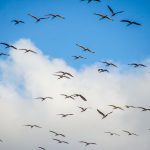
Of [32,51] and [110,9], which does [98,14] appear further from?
[32,51]

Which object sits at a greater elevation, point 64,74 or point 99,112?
point 64,74

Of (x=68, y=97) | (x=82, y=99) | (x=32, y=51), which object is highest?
(x=32, y=51)

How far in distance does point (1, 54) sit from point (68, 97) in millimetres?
10168

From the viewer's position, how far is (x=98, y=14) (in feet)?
147

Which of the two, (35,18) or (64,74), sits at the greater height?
(35,18)

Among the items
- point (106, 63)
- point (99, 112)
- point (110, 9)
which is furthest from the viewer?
point (106, 63)

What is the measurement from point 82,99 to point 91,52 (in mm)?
5977

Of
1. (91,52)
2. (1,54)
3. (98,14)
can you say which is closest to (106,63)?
(91,52)

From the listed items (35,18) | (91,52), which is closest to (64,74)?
(91,52)

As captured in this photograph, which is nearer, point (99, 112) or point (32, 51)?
point (99, 112)

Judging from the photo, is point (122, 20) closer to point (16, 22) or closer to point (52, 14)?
point (52, 14)

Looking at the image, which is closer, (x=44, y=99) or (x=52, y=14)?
(x=52, y=14)

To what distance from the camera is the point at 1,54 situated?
50156 millimetres

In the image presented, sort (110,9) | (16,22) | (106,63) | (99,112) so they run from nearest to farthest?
(110,9) → (99,112) → (16,22) → (106,63)
